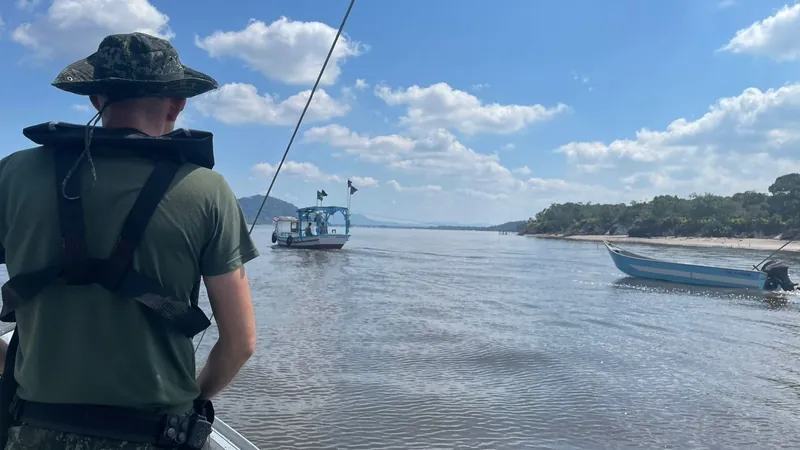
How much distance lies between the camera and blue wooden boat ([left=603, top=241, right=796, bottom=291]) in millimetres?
22578

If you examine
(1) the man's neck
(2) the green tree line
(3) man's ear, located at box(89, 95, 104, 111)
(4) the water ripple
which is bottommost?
(4) the water ripple

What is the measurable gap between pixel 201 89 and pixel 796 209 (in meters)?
79.0

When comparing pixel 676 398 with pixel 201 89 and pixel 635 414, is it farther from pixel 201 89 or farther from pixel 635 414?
pixel 201 89

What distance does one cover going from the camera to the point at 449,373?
31.1 feet

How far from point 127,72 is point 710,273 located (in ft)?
85.5

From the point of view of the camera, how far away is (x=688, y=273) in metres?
24.6

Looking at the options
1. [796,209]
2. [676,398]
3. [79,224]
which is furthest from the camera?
[796,209]

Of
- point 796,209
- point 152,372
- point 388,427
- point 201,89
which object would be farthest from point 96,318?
point 796,209

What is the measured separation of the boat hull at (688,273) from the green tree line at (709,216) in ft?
145

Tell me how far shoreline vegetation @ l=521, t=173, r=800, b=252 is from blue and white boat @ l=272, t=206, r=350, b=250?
36.8 meters

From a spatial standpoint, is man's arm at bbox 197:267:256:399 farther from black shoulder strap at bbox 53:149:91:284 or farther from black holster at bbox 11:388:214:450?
black shoulder strap at bbox 53:149:91:284

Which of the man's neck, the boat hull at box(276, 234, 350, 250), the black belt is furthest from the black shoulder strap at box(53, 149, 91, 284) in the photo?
the boat hull at box(276, 234, 350, 250)

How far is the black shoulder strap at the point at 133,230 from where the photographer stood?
1.63 metres

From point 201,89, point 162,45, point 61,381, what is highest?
point 162,45
